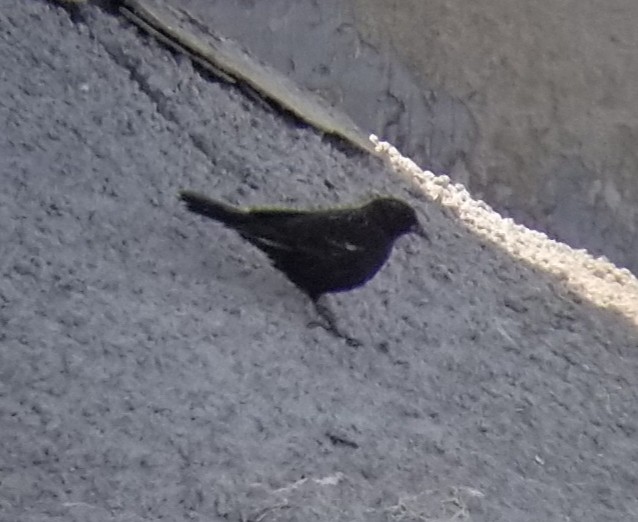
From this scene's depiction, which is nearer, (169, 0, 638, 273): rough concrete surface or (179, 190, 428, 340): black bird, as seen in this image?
(179, 190, 428, 340): black bird

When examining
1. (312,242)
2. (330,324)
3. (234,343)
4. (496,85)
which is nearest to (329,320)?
(330,324)

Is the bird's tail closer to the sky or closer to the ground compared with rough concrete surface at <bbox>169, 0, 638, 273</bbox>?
closer to the ground

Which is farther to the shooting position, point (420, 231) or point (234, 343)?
point (420, 231)

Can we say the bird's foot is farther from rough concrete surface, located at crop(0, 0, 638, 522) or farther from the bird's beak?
Result: the bird's beak

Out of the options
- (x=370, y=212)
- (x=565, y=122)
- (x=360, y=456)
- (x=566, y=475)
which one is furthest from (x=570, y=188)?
(x=360, y=456)

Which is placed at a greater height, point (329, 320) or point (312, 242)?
point (312, 242)

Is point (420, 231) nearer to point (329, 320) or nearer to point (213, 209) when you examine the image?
point (329, 320)

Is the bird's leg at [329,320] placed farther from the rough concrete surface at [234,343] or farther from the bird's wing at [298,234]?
the bird's wing at [298,234]

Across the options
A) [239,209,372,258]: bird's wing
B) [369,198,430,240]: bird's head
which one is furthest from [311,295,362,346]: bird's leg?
[369,198,430,240]: bird's head

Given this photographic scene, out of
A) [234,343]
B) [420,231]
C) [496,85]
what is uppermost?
[496,85]

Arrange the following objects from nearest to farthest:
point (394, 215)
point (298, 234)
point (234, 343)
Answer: point (234, 343) → point (298, 234) → point (394, 215)
